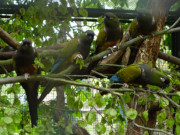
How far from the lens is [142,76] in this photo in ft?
7.09

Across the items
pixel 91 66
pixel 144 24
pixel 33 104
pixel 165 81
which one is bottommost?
pixel 33 104

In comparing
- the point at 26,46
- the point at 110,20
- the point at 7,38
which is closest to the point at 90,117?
the point at 26,46

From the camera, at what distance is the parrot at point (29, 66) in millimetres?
1792

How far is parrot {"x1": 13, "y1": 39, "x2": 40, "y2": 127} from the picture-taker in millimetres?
1792

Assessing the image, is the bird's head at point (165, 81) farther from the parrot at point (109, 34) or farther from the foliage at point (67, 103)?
the parrot at point (109, 34)

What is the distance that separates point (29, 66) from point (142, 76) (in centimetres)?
105

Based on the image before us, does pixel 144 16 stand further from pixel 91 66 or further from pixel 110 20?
pixel 91 66

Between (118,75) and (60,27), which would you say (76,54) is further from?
→ (118,75)

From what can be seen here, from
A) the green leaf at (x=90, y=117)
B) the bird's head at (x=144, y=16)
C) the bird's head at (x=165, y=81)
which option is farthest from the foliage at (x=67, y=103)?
the bird's head at (x=144, y=16)

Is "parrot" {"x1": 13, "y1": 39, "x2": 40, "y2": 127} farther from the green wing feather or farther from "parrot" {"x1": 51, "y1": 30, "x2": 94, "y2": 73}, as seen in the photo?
the green wing feather

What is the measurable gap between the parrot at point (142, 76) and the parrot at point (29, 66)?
0.69m

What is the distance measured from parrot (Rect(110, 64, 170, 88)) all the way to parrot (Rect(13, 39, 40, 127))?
2.25 feet

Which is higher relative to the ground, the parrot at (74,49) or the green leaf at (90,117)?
the parrot at (74,49)

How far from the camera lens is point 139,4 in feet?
8.16
